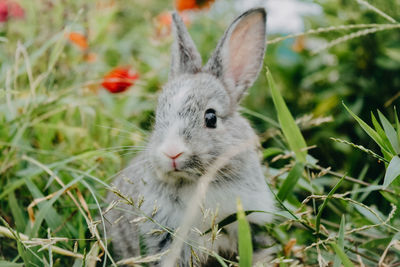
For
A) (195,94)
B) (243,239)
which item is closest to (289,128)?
(195,94)

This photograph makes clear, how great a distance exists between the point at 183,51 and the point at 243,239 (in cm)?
156

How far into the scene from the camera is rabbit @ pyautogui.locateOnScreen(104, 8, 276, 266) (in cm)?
249

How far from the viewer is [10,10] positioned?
181 inches

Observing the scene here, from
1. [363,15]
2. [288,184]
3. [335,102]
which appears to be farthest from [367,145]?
[288,184]

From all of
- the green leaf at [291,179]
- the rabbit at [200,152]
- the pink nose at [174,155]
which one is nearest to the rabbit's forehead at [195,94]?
the rabbit at [200,152]

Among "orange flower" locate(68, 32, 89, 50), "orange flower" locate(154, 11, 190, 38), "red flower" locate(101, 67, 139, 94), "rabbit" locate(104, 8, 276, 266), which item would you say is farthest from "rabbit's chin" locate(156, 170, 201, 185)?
"orange flower" locate(154, 11, 190, 38)

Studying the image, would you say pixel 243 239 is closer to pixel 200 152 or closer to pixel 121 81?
pixel 200 152

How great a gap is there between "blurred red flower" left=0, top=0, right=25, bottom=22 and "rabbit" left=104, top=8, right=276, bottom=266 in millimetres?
2161

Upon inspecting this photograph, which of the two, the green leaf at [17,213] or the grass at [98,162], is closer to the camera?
the grass at [98,162]

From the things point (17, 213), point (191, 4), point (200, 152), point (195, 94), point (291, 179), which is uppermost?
point (191, 4)

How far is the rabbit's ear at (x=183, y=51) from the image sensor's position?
3.02m

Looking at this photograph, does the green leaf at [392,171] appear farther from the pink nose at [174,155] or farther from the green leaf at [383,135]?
the pink nose at [174,155]

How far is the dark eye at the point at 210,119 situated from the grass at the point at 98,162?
1.31 feet

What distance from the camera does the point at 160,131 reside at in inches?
104
